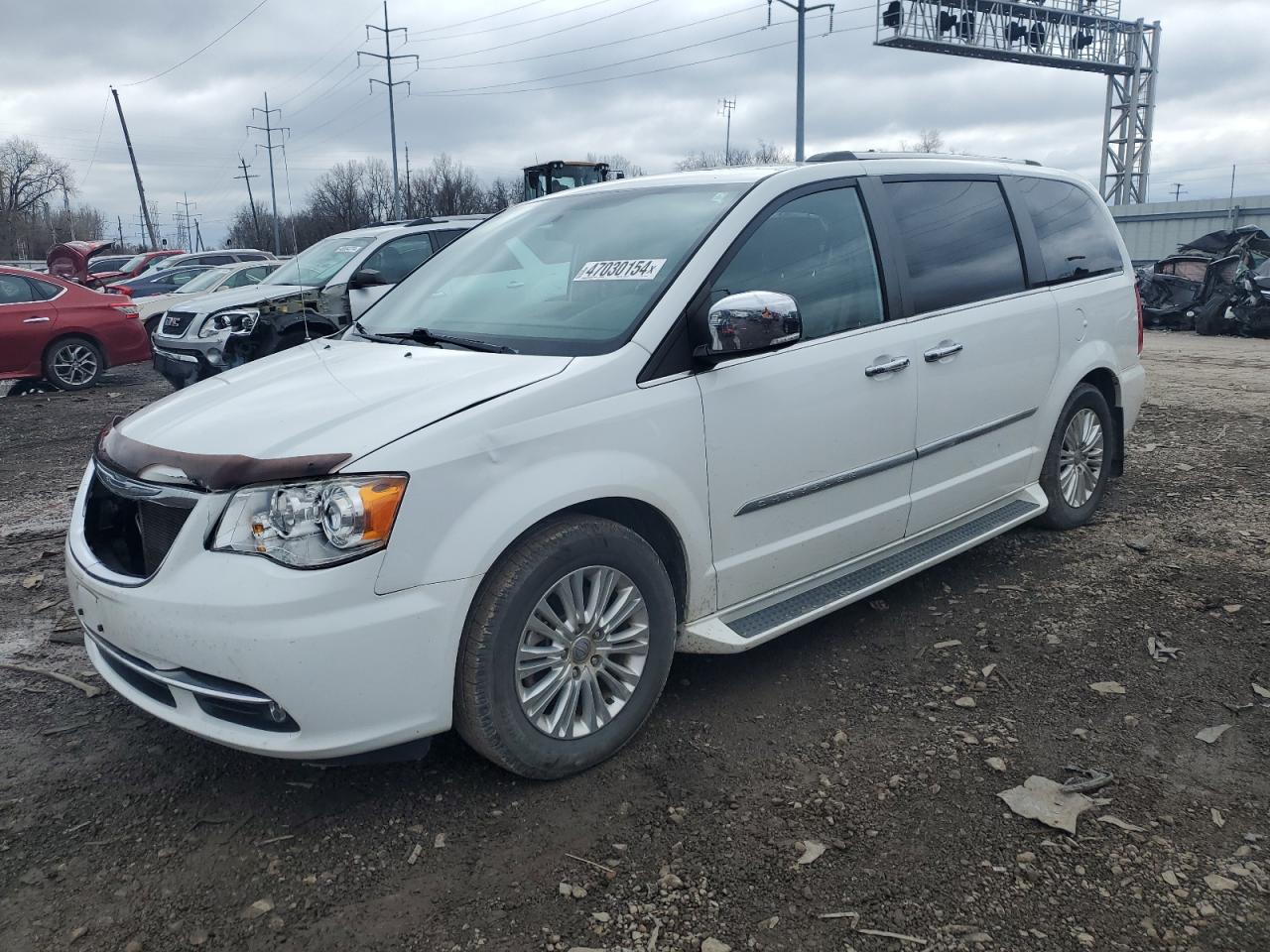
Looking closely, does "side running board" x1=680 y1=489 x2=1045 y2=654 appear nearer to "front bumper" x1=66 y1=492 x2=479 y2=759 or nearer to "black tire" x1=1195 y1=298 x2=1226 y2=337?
"front bumper" x1=66 y1=492 x2=479 y2=759

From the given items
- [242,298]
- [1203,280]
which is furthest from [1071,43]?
[242,298]

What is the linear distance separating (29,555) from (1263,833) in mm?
5647

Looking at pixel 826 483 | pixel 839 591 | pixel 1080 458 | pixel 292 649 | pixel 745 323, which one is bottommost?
pixel 839 591

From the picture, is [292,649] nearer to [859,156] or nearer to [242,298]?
[859,156]

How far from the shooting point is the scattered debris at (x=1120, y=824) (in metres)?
2.80

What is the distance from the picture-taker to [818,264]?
12.5 feet

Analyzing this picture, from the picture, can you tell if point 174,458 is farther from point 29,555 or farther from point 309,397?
point 29,555

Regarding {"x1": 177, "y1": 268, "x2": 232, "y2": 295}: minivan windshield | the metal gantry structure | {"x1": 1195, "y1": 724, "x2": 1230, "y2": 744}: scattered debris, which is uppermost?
the metal gantry structure

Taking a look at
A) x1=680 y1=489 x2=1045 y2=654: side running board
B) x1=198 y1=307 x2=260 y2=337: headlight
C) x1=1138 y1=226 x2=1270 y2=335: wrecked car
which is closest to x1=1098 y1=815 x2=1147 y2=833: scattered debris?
x1=680 y1=489 x2=1045 y2=654: side running board

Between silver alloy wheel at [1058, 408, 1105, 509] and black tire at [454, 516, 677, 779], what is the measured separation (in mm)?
2885

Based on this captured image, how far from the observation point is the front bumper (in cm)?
260

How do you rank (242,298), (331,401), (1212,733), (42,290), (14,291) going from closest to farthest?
(331,401)
(1212,733)
(242,298)
(14,291)
(42,290)

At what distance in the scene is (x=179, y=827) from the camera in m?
2.90

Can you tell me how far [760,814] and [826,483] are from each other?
49.6 inches
